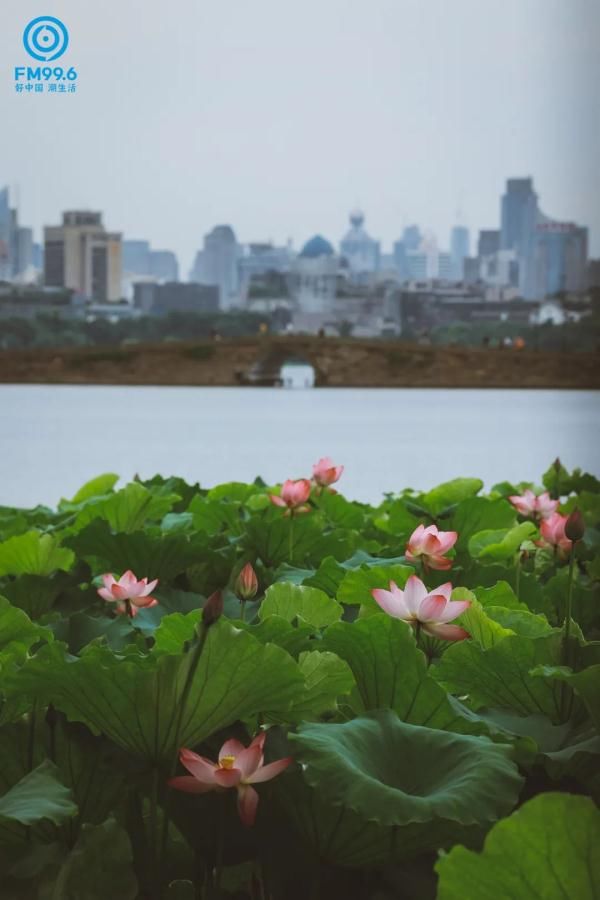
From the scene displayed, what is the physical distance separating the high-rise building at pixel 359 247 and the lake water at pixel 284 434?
97cm

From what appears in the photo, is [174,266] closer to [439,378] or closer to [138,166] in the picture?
[138,166]

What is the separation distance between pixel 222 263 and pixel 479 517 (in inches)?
259

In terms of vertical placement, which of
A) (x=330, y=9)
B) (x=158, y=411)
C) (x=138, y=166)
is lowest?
(x=158, y=411)

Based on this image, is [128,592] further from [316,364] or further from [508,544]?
[316,364]

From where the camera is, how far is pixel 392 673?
566 millimetres

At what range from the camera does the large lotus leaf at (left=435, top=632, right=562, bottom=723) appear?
0.60 m

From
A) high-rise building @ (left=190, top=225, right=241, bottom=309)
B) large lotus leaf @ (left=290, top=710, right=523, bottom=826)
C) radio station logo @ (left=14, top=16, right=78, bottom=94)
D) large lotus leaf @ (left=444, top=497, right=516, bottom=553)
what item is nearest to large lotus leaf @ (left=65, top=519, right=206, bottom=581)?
large lotus leaf @ (left=444, top=497, right=516, bottom=553)

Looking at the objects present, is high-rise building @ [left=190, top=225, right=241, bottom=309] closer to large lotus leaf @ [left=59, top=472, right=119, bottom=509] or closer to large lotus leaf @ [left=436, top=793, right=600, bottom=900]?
large lotus leaf @ [left=59, top=472, right=119, bottom=509]

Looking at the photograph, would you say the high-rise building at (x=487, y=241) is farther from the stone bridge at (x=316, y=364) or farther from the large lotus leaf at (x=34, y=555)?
the large lotus leaf at (x=34, y=555)

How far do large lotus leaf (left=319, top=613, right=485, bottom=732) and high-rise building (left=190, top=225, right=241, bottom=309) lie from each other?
6.97 metres

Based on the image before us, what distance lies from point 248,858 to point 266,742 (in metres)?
0.05

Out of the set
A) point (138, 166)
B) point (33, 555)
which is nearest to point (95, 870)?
point (33, 555)

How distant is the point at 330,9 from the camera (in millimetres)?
7203

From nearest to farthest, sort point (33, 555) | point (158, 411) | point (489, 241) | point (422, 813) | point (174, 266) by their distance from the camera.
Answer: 1. point (422, 813)
2. point (33, 555)
3. point (158, 411)
4. point (174, 266)
5. point (489, 241)
